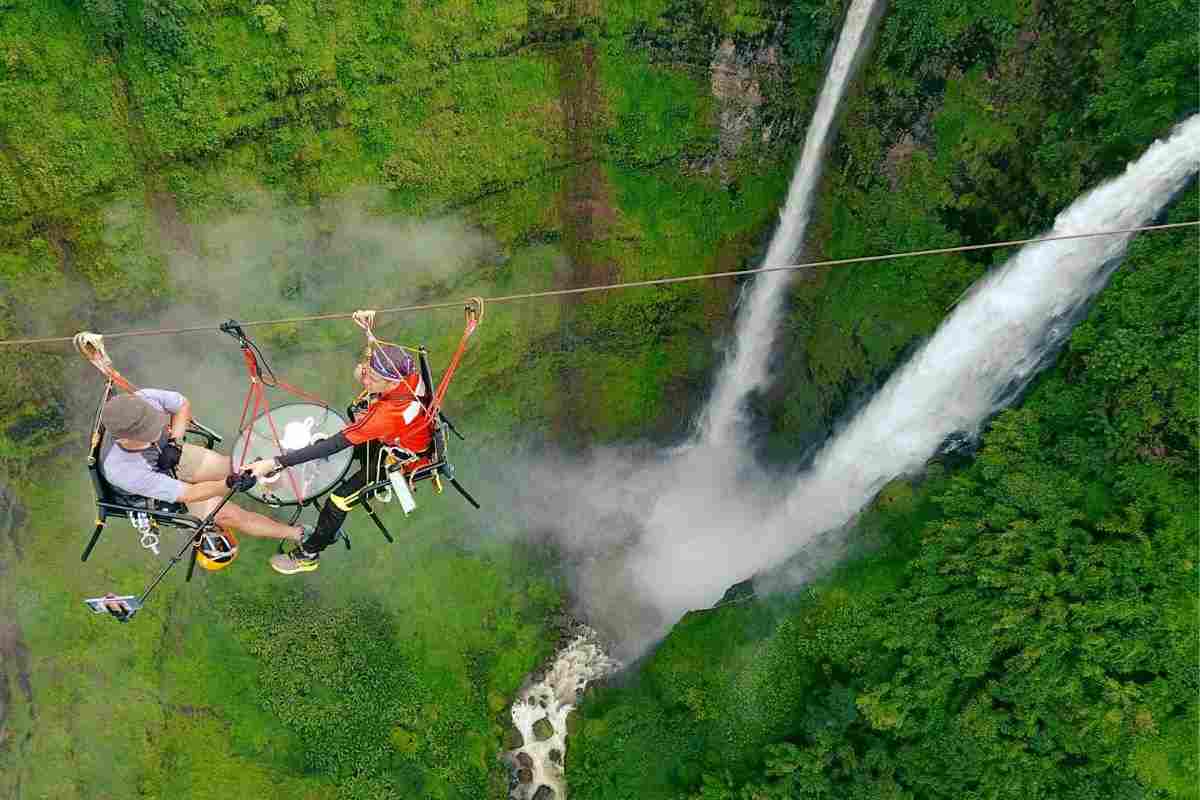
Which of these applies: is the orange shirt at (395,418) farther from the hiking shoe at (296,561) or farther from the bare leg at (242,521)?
the hiking shoe at (296,561)

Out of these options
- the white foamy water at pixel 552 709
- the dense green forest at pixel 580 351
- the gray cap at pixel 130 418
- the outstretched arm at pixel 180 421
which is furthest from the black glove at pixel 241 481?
the white foamy water at pixel 552 709

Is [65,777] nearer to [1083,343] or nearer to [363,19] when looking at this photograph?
[363,19]

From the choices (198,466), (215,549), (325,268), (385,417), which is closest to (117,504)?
(198,466)

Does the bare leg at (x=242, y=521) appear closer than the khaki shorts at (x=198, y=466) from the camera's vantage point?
No

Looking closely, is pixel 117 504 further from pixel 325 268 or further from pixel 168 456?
pixel 325 268

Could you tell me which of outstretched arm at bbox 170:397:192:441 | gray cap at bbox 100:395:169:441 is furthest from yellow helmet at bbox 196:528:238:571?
gray cap at bbox 100:395:169:441

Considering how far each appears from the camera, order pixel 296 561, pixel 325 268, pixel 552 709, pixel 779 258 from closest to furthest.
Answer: pixel 296 561, pixel 325 268, pixel 552 709, pixel 779 258
